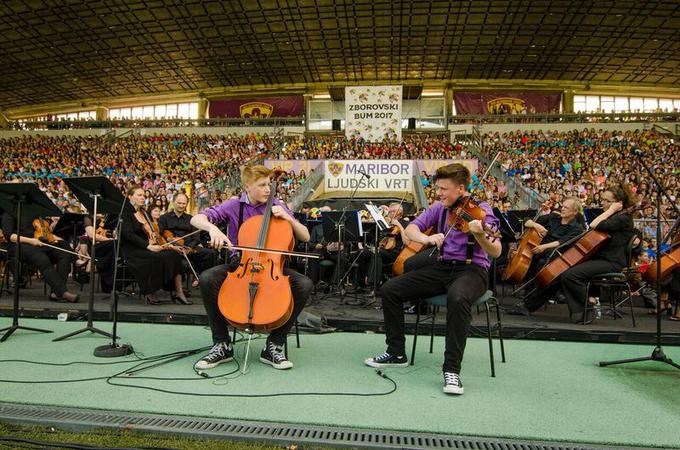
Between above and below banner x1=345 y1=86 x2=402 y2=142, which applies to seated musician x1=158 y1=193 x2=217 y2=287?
below

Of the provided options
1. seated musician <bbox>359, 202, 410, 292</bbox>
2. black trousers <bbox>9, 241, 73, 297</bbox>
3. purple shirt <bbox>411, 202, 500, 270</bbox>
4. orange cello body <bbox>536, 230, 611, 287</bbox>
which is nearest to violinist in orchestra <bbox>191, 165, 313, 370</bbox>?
purple shirt <bbox>411, 202, 500, 270</bbox>

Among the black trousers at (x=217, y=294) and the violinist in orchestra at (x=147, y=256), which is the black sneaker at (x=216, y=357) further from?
the violinist in orchestra at (x=147, y=256)

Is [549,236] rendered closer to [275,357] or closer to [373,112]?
[275,357]

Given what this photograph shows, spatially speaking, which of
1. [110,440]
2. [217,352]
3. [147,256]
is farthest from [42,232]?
[110,440]

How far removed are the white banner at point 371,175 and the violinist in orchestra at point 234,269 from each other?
885 cm

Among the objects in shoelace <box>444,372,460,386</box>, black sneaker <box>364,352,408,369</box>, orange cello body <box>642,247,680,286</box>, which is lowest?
black sneaker <box>364,352,408,369</box>

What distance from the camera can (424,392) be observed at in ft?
9.31

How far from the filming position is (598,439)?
217 cm

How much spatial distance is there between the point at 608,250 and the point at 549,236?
994 mm

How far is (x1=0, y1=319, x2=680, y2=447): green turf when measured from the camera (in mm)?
2336

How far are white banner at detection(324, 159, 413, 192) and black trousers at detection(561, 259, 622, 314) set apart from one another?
→ 305 inches

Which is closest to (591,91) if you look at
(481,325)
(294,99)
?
(294,99)

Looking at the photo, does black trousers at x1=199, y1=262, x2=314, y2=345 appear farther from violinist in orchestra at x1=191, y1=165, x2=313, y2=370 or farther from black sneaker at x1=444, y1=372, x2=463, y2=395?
black sneaker at x1=444, y1=372, x2=463, y2=395

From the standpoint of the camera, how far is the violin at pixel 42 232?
5828mm
